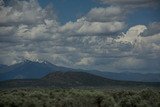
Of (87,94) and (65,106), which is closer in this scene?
(65,106)

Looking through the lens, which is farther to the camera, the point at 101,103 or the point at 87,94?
the point at 87,94

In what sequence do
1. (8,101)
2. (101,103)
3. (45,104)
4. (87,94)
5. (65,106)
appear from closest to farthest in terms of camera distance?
(8,101) < (45,104) < (65,106) < (101,103) < (87,94)

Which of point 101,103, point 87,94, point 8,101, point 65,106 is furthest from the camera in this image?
point 87,94

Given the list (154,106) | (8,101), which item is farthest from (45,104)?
(154,106)

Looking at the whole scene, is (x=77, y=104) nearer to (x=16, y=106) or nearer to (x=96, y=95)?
(x=96, y=95)

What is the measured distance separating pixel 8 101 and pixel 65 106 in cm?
2066

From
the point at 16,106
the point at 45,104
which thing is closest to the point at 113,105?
the point at 45,104

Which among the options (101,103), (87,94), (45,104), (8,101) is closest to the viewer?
(8,101)

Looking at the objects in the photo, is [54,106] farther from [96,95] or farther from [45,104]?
[96,95]

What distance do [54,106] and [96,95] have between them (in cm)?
2261

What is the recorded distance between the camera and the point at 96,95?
5226 inches

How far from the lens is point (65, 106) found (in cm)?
12031

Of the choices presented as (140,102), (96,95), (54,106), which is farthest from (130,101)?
(54,106)

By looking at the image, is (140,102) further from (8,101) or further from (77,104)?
(8,101)
